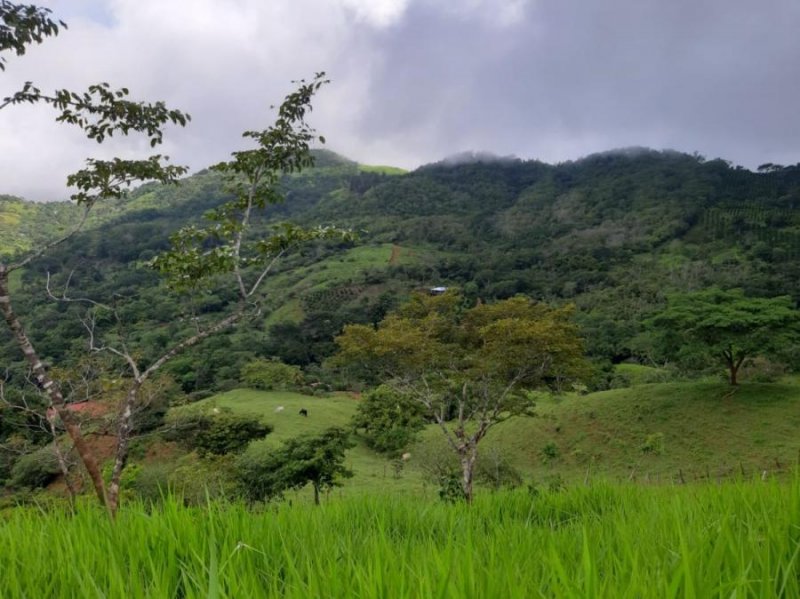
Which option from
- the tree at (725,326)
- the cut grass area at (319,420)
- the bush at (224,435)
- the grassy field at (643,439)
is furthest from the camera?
the cut grass area at (319,420)

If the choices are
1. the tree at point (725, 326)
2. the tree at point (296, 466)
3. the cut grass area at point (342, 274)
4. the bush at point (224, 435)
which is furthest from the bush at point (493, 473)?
the cut grass area at point (342, 274)

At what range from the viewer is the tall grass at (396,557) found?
47.0 inches

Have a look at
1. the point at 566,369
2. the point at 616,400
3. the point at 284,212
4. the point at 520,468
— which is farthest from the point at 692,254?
the point at 284,212

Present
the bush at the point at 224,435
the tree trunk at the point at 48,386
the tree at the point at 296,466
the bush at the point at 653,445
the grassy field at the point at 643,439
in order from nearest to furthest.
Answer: the tree trunk at the point at 48,386 < the tree at the point at 296,466 < the grassy field at the point at 643,439 < the bush at the point at 653,445 < the bush at the point at 224,435

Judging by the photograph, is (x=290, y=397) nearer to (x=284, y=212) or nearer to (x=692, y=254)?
(x=692, y=254)

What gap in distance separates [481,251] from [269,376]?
3030 inches

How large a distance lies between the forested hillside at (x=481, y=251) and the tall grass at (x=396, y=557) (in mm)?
5357

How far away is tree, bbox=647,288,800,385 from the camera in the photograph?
2502 cm

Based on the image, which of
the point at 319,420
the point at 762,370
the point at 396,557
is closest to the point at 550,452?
the point at 762,370

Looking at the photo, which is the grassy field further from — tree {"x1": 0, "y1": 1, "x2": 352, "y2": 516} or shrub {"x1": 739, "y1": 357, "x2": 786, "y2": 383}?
tree {"x1": 0, "y1": 1, "x2": 352, "y2": 516}

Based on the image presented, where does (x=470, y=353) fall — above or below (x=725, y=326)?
below

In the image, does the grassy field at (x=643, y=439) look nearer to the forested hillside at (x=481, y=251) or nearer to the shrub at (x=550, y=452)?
the shrub at (x=550, y=452)

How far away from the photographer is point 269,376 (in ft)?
151

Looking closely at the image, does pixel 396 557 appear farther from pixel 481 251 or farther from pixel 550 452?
pixel 481 251
